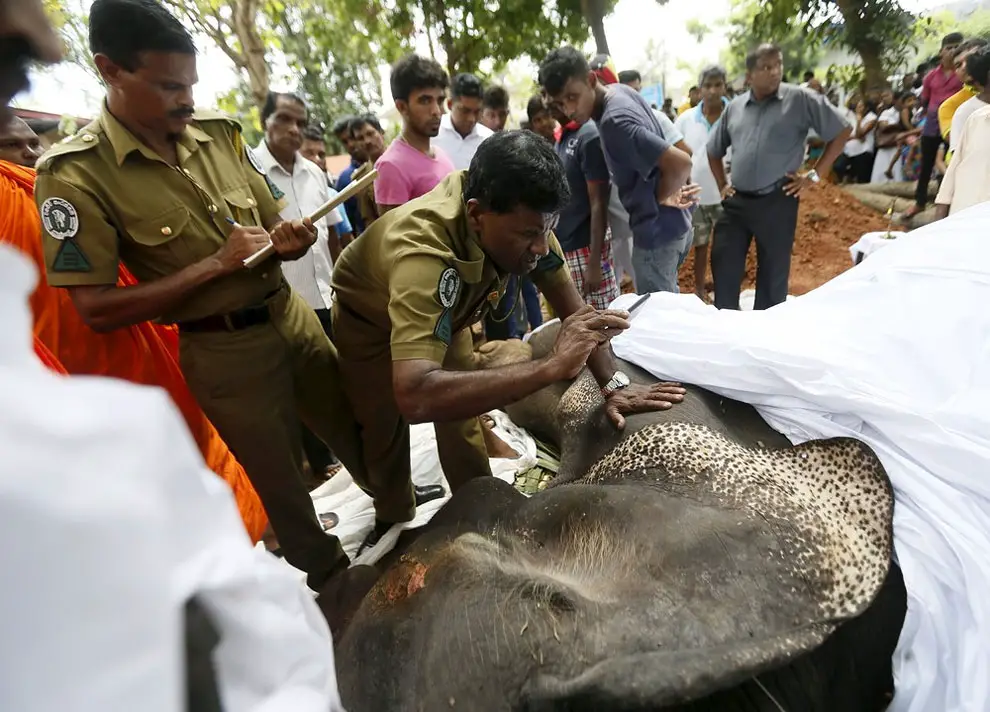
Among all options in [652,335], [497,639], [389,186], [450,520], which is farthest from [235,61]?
[497,639]

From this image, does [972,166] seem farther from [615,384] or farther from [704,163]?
[615,384]

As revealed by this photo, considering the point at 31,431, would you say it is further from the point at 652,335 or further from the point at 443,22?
the point at 443,22

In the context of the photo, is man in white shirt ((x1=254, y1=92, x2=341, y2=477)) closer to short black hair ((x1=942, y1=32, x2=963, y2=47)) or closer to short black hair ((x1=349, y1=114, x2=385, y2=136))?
short black hair ((x1=349, y1=114, x2=385, y2=136))

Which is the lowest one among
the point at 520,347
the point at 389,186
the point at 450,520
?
the point at 520,347

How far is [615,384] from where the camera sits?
2.02 meters

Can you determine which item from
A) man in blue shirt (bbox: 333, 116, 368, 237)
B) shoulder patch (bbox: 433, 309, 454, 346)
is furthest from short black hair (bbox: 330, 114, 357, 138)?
shoulder patch (bbox: 433, 309, 454, 346)

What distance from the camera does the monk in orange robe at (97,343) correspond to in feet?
6.94

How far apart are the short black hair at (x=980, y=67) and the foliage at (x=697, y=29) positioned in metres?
40.5

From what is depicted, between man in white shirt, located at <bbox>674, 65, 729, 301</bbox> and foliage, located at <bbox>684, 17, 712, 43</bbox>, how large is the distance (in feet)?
127

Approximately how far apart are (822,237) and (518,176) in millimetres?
7547

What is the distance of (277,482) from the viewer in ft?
7.30

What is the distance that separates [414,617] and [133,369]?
1673 millimetres

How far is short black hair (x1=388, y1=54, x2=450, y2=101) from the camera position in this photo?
10.1 feet

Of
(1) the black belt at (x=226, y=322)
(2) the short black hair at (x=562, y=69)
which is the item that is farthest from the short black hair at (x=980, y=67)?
(1) the black belt at (x=226, y=322)
